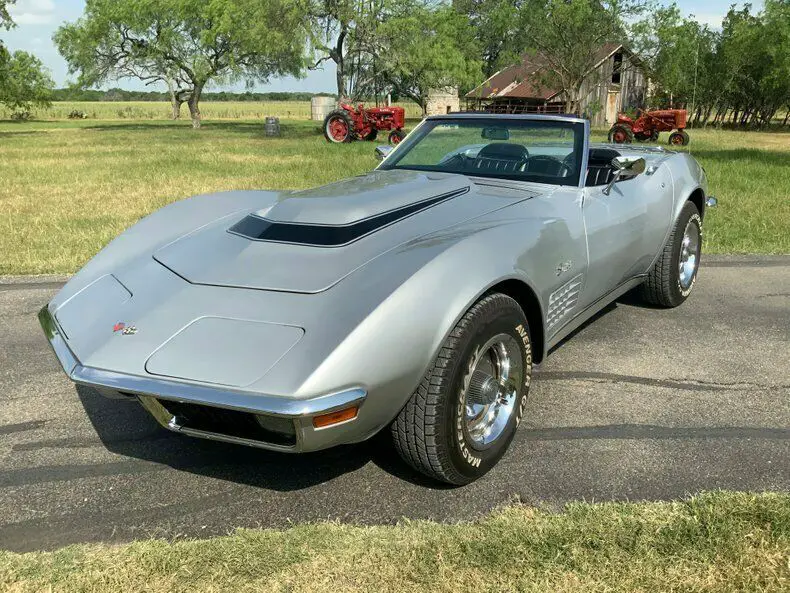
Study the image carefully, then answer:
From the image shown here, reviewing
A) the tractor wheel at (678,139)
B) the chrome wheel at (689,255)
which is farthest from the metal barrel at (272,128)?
the chrome wheel at (689,255)

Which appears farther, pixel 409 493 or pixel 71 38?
pixel 71 38

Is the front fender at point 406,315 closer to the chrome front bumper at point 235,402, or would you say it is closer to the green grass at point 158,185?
the chrome front bumper at point 235,402

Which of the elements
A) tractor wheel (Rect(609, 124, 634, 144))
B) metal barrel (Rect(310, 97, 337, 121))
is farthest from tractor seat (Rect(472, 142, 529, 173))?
metal barrel (Rect(310, 97, 337, 121))

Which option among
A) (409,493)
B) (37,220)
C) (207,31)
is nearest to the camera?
(409,493)

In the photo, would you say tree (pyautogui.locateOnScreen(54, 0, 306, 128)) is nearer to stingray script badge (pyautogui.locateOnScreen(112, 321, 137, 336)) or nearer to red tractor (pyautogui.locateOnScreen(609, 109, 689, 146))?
red tractor (pyautogui.locateOnScreen(609, 109, 689, 146))

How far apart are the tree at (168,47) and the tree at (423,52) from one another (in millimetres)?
8765

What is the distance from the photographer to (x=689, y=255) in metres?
4.88

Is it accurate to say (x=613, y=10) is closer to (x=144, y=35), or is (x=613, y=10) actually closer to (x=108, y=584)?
(x=144, y=35)

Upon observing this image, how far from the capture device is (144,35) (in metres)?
40.1

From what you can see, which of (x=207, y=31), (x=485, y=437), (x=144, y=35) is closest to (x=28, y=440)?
(x=485, y=437)

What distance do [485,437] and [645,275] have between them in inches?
83.5

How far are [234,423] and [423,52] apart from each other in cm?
2949

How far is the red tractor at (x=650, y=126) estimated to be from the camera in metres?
22.5

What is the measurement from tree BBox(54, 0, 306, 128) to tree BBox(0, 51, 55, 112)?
6.55ft
